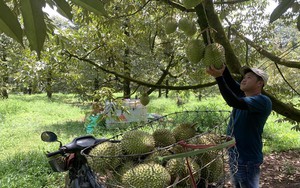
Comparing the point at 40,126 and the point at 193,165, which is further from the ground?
the point at 193,165

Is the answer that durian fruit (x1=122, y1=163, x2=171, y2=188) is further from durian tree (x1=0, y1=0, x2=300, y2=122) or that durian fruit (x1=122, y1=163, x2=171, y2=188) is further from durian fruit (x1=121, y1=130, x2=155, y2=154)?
durian tree (x1=0, y1=0, x2=300, y2=122)

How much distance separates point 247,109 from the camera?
186 centimetres

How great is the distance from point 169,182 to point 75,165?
23.4 inches

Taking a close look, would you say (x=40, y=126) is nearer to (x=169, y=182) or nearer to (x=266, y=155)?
(x=266, y=155)

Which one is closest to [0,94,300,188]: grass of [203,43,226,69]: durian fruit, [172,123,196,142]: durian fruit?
[172,123,196,142]: durian fruit

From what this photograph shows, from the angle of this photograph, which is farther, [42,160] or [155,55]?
[155,55]

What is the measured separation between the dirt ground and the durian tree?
3.04ft

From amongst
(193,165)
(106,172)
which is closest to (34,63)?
(106,172)

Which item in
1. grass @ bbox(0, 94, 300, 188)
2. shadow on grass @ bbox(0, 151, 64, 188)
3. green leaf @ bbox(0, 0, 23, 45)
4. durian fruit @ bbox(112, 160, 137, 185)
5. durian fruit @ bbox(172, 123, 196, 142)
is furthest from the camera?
grass @ bbox(0, 94, 300, 188)

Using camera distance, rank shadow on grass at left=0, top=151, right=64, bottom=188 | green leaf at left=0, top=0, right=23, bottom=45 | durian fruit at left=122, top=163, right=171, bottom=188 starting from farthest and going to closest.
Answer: shadow on grass at left=0, top=151, right=64, bottom=188, durian fruit at left=122, top=163, right=171, bottom=188, green leaf at left=0, top=0, right=23, bottom=45

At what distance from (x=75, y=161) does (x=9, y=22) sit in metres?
1.31

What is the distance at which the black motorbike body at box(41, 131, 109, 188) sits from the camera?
5.06 feet

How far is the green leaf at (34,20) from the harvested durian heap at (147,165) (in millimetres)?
814

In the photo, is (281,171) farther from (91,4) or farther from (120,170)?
(91,4)
